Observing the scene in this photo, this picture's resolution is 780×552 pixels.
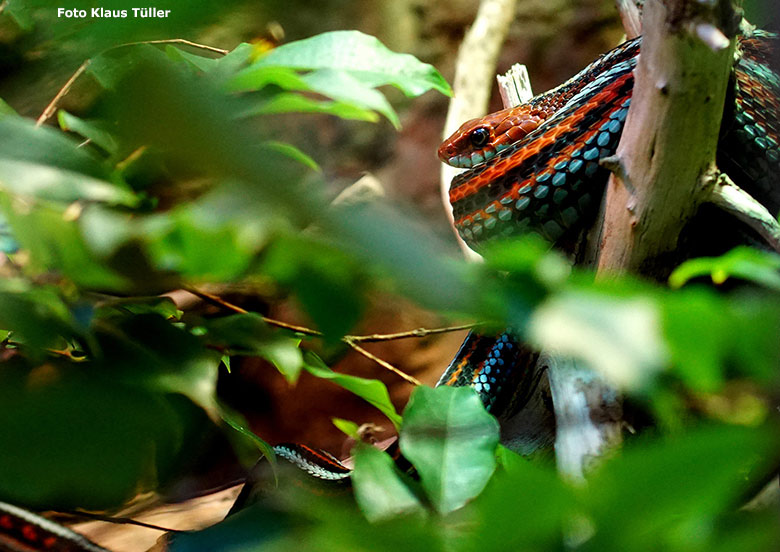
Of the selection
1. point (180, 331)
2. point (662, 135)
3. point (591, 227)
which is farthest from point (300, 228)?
point (591, 227)

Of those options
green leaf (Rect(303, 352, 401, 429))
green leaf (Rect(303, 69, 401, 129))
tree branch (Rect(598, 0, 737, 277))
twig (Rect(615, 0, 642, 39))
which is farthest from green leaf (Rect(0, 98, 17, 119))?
twig (Rect(615, 0, 642, 39))

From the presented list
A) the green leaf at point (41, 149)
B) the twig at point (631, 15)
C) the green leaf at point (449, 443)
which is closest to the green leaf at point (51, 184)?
the green leaf at point (41, 149)

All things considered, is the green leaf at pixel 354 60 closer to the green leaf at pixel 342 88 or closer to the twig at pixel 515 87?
the green leaf at pixel 342 88

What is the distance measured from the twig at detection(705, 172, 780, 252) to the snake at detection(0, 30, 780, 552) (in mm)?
146

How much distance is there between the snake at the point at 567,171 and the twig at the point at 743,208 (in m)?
0.15

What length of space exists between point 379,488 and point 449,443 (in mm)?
105

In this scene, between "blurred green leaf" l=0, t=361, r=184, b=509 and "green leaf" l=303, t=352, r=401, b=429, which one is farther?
"green leaf" l=303, t=352, r=401, b=429

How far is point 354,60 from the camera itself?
0.65 m

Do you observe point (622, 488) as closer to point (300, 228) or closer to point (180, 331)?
point (300, 228)

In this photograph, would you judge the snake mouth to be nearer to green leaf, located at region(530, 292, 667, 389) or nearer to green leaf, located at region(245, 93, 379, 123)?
green leaf, located at region(245, 93, 379, 123)

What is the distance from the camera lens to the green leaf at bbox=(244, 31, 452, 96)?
60 cm

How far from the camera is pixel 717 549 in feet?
0.91

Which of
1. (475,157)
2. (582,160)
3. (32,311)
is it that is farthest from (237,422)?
(475,157)

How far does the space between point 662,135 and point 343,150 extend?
2567 millimetres
